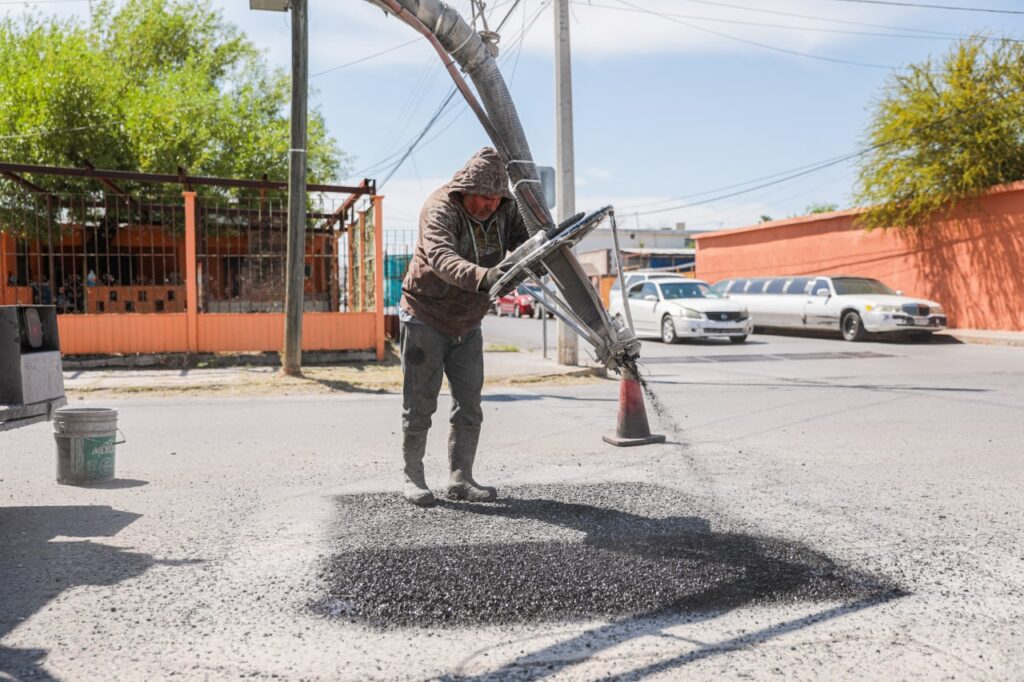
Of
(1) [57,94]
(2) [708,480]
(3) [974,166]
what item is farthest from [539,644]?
(1) [57,94]

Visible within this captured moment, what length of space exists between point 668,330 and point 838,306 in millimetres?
4009

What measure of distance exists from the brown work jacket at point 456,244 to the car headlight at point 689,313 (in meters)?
15.0

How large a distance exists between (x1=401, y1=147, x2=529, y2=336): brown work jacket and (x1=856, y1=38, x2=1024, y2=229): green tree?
19.5 meters

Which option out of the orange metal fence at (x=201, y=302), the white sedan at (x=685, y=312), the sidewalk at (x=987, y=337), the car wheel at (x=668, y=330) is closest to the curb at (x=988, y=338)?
the sidewalk at (x=987, y=337)

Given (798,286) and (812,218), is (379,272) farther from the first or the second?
(812,218)

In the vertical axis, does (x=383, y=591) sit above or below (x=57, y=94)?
below

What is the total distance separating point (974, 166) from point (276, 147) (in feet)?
61.9

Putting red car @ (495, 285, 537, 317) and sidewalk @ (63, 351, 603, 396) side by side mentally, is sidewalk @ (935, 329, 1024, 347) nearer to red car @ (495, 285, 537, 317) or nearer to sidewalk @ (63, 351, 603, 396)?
sidewalk @ (63, 351, 603, 396)

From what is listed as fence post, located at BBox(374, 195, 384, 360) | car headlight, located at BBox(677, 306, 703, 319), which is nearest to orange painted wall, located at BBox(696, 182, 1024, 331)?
car headlight, located at BBox(677, 306, 703, 319)

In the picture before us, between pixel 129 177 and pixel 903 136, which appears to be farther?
pixel 903 136

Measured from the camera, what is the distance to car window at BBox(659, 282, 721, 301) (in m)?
20.9

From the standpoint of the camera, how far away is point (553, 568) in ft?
12.6

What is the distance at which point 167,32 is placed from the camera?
110 ft

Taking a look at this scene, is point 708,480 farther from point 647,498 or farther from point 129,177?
point 129,177
